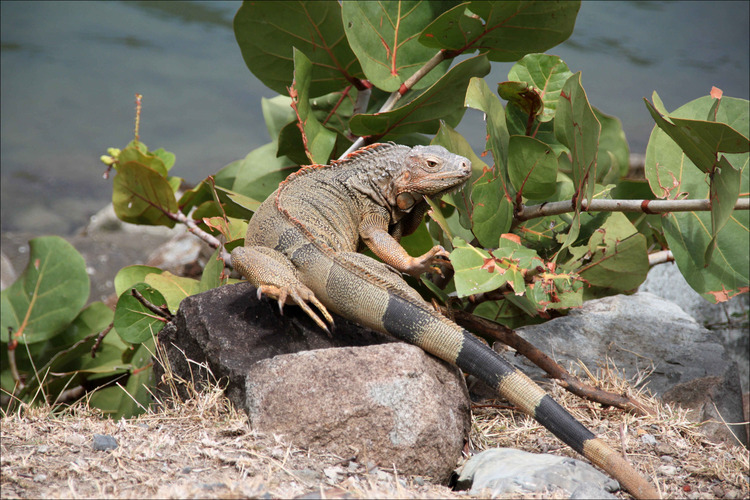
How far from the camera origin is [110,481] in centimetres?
171

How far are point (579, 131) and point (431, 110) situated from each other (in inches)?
37.1

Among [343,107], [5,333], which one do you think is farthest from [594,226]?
[5,333]

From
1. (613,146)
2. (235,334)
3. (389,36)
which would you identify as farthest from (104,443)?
(613,146)

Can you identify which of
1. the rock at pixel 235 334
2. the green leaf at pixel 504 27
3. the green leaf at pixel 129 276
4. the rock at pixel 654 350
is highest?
the green leaf at pixel 504 27

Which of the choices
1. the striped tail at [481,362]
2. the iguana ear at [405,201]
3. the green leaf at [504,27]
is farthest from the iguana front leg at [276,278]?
the green leaf at [504,27]

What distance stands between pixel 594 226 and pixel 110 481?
7.54 feet

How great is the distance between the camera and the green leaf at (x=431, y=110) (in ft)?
9.37

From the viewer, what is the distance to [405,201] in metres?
2.68

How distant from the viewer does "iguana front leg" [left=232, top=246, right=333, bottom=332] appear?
221 cm

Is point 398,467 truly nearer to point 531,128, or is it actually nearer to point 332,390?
point 332,390

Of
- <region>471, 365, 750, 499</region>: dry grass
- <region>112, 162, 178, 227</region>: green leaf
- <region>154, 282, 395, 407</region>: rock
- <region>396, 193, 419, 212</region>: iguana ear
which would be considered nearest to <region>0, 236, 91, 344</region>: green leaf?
<region>112, 162, 178, 227</region>: green leaf

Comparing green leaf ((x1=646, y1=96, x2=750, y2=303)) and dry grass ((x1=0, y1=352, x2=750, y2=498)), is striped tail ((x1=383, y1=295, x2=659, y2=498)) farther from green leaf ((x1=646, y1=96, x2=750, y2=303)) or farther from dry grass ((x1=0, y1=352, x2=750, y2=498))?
green leaf ((x1=646, y1=96, x2=750, y2=303))

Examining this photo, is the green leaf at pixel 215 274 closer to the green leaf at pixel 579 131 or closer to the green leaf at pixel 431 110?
the green leaf at pixel 431 110

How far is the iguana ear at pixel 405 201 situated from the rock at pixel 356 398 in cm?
79
